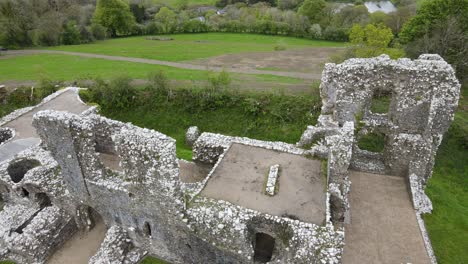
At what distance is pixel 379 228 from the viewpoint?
557 inches

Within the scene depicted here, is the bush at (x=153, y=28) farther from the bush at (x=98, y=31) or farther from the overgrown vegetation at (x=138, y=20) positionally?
the bush at (x=98, y=31)

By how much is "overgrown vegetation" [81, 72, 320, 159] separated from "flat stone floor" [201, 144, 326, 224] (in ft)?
32.6

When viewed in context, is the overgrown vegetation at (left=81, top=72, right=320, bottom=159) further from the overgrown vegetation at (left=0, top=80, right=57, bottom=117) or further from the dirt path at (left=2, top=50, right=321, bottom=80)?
the dirt path at (left=2, top=50, right=321, bottom=80)

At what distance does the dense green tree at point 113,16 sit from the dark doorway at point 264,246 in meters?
46.8

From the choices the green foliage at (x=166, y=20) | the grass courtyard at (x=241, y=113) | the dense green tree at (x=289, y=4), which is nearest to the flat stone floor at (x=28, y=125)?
the grass courtyard at (x=241, y=113)

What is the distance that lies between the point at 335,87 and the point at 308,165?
4.84m

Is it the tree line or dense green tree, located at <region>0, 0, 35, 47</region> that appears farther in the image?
dense green tree, located at <region>0, 0, 35, 47</region>

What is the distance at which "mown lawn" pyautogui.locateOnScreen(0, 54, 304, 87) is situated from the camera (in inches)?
1259

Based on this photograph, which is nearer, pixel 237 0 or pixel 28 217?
pixel 28 217

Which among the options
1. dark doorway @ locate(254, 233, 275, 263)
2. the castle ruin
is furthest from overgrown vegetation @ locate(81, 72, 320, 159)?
dark doorway @ locate(254, 233, 275, 263)

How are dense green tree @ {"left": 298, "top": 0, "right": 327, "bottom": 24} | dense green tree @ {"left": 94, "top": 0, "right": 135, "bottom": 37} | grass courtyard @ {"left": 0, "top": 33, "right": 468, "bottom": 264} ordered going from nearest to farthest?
grass courtyard @ {"left": 0, "top": 33, "right": 468, "bottom": 264}, dense green tree @ {"left": 94, "top": 0, "right": 135, "bottom": 37}, dense green tree @ {"left": 298, "top": 0, "right": 327, "bottom": 24}

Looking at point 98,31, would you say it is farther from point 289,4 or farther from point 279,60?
point 289,4

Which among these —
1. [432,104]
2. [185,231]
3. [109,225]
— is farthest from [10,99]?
[432,104]

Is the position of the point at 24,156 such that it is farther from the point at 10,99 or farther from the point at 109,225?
the point at 10,99
